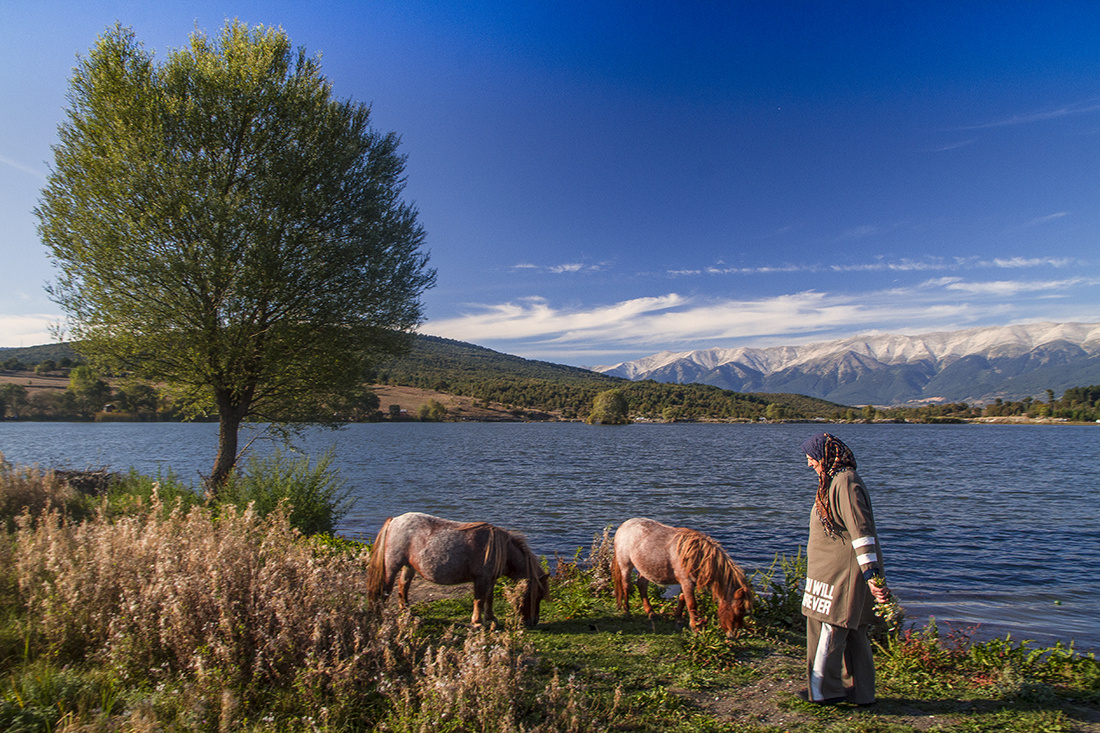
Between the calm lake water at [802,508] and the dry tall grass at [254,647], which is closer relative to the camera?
the dry tall grass at [254,647]

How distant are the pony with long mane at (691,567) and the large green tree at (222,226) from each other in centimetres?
1005

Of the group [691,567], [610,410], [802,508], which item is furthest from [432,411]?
[691,567]

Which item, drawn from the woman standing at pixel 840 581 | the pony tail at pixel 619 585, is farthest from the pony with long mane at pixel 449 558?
the woman standing at pixel 840 581

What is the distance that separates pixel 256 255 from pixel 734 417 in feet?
569

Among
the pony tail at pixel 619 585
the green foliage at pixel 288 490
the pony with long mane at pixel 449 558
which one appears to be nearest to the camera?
the pony with long mane at pixel 449 558

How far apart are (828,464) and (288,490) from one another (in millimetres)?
11177

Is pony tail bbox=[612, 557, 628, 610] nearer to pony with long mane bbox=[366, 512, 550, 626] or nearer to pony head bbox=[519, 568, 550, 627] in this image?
pony head bbox=[519, 568, 550, 627]

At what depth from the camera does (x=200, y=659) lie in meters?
4.01

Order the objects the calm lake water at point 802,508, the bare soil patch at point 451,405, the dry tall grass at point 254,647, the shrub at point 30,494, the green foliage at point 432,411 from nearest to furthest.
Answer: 1. the dry tall grass at point 254,647
2. the shrub at point 30,494
3. the calm lake water at point 802,508
4. the green foliage at point 432,411
5. the bare soil patch at point 451,405

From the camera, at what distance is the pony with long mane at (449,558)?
641cm

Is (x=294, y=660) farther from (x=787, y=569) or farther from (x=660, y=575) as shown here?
(x=787, y=569)

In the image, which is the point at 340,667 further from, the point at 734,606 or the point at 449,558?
the point at 734,606

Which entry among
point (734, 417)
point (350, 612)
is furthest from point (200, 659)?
point (734, 417)

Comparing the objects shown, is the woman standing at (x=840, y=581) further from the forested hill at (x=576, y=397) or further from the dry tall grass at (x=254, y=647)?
the forested hill at (x=576, y=397)
